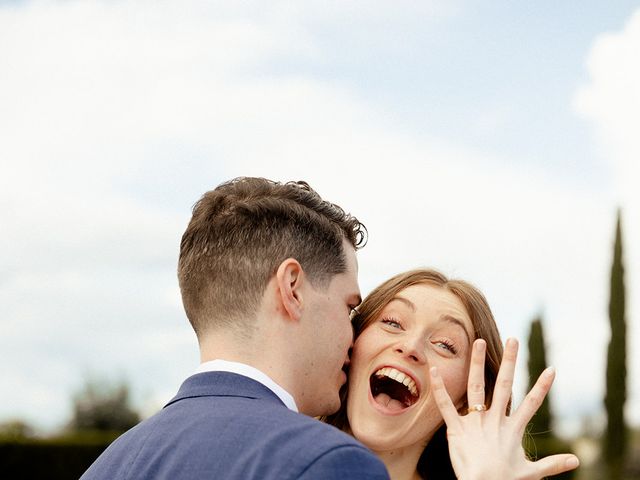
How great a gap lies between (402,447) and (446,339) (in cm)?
49

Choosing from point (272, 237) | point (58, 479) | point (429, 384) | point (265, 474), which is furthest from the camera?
point (58, 479)

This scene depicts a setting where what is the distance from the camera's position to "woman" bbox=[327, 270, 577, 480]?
3.23 metres

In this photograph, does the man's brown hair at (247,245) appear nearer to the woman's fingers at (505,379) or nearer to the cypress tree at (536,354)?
the woman's fingers at (505,379)

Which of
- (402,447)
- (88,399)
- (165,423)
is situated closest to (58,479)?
(88,399)

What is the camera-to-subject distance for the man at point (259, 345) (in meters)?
2.15

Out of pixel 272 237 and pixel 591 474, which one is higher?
pixel 272 237

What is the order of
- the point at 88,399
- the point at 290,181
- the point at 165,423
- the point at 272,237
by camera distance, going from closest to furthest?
the point at 165,423, the point at 272,237, the point at 290,181, the point at 88,399

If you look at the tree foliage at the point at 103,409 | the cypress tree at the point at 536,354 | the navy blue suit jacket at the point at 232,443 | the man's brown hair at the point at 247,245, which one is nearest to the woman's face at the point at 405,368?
the man's brown hair at the point at 247,245

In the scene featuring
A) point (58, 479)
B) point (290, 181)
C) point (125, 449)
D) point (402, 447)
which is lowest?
point (58, 479)

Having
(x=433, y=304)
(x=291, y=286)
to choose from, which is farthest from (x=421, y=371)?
(x=291, y=286)

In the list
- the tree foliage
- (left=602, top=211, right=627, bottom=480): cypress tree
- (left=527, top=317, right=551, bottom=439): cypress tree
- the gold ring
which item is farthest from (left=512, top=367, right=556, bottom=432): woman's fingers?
(left=602, top=211, right=627, bottom=480): cypress tree

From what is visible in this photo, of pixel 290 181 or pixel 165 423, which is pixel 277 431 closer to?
pixel 165 423

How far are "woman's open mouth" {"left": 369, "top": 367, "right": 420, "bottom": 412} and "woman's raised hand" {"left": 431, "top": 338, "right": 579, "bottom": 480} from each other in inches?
11.9

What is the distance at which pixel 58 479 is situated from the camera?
1642 centimetres
